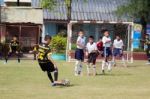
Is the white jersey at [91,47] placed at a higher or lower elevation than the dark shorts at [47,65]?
higher

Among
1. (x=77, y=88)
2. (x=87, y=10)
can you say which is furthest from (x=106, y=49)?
(x=87, y=10)

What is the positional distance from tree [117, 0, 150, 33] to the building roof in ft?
15.3

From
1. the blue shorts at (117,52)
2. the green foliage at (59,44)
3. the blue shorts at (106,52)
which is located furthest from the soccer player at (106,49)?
the green foliage at (59,44)

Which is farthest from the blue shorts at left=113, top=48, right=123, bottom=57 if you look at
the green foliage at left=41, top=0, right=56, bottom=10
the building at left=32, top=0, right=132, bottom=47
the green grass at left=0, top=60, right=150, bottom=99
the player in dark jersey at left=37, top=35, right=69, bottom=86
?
the building at left=32, top=0, right=132, bottom=47

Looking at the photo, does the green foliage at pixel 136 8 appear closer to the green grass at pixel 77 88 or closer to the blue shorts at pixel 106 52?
the blue shorts at pixel 106 52

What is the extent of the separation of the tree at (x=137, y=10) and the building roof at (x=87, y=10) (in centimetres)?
467

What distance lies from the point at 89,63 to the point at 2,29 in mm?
22917

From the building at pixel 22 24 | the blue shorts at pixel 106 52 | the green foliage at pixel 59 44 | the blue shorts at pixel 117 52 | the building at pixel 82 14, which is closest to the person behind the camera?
the blue shorts at pixel 106 52

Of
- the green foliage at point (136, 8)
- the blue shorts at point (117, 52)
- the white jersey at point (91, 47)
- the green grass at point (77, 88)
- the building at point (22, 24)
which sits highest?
the green foliage at point (136, 8)

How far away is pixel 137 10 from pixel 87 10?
1113 cm

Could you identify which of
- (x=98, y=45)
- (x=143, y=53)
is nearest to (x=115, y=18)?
(x=143, y=53)

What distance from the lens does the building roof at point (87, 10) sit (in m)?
53.9

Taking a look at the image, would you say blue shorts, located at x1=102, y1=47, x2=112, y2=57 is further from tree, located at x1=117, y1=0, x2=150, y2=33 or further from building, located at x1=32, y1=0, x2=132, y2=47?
building, located at x1=32, y1=0, x2=132, y2=47

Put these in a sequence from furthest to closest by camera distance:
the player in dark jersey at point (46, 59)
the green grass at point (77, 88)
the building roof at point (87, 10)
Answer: the building roof at point (87, 10) < the player in dark jersey at point (46, 59) < the green grass at point (77, 88)
